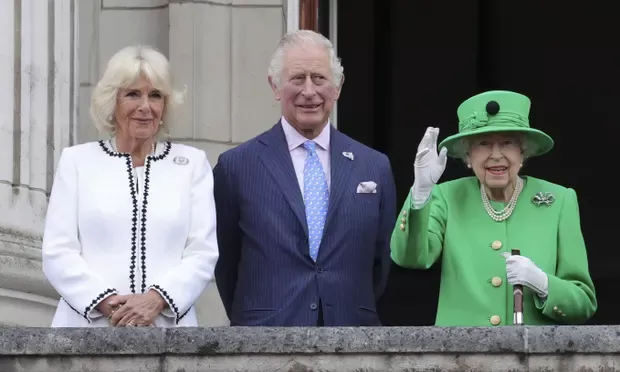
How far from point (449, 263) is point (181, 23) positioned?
9.49 ft

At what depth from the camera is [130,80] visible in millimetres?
6184

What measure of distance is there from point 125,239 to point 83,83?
298 centimetres

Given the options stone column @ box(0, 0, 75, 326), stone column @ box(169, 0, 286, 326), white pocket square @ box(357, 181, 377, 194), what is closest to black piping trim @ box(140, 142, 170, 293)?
white pocket square @ box(357, 181, 377, 194)

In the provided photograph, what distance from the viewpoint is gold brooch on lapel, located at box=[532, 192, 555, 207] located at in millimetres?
6523

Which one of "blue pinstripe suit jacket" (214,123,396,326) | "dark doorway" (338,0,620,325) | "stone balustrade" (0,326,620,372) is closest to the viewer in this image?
"stone balustrade" (0,326,620,372)

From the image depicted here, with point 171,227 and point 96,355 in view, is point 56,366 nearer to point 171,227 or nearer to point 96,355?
point 96,355

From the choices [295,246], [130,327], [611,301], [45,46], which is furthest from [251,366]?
[611,301]

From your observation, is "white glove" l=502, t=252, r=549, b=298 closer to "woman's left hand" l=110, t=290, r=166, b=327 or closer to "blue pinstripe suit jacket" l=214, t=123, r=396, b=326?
"blue pinstripe suit jacket" l=214, t=123, r=396, b=326

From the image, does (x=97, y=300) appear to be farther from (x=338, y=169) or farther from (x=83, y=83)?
(x=83, y=83)

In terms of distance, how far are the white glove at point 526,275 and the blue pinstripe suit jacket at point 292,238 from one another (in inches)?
18.9

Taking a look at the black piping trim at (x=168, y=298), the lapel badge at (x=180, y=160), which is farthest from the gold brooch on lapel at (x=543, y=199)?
the black piping trim at (x=168, y=298)

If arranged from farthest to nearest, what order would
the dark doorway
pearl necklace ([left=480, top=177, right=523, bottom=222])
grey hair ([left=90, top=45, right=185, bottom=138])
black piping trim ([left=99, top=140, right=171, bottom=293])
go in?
1. the dark doorway
2. pearl necklace ([left=480, top=177, right=523, bottom=222])
3. grey hair ([left=90, top=45, right=185, bottom=138])
4. black piping trim ([left=99, top=140, right=171, bottom=293])

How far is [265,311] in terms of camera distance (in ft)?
20.7

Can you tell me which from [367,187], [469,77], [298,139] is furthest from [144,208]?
[469,77]
